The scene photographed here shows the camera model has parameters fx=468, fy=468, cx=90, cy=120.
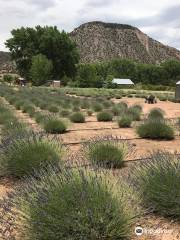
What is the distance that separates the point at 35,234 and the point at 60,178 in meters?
0.79

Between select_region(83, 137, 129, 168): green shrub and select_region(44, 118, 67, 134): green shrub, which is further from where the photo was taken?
select_region(44, 118, 67, 134): green shrub

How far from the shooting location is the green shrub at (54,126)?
17297 millimetres

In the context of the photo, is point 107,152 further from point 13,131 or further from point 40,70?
point 40,70

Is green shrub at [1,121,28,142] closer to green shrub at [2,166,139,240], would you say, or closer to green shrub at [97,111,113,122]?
green shrub at [2,166,139,240]

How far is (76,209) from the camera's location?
525 centimetres

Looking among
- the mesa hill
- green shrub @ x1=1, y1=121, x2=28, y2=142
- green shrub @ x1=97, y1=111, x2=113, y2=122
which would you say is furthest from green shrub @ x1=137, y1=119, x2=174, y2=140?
the mesa hill

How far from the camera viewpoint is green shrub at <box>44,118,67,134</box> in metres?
17.3

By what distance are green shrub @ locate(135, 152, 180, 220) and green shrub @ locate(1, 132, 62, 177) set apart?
247 centimetres

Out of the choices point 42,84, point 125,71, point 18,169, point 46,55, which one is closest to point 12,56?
point 46,55

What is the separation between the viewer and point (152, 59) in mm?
189750

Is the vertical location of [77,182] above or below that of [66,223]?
above

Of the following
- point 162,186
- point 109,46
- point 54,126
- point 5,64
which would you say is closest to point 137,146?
point 54,126

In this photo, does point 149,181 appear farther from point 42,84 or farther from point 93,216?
point 42,84

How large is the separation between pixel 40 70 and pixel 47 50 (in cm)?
1345
